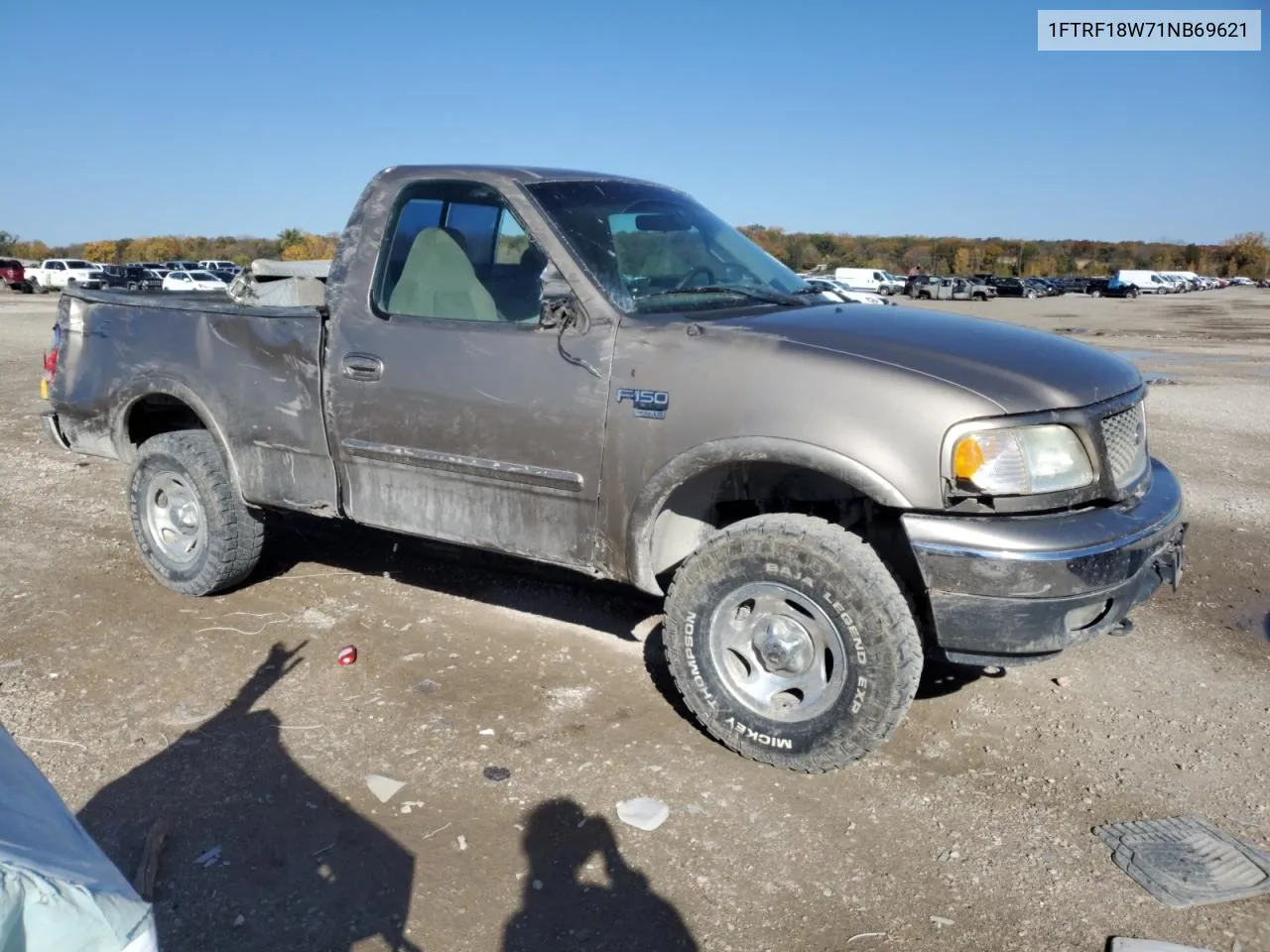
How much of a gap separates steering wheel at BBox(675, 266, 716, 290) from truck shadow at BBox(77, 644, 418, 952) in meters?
2.40

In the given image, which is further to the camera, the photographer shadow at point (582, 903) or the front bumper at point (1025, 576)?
the front bumper at point (1025, 576)

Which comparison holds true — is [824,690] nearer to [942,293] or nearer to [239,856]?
[239,856]

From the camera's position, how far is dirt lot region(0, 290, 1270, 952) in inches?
114

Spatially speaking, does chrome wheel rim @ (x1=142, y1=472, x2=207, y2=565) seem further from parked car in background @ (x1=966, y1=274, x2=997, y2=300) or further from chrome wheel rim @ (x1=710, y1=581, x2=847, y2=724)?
parked car in background @ (x1=966, y1=274, x2=997, y2=300)

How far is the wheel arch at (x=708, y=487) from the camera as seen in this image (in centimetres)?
331

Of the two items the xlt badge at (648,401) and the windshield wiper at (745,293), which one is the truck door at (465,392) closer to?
the xlt badge at (648,401)

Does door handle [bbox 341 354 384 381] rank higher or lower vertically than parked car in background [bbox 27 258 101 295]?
lower

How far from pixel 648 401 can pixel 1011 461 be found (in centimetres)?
127

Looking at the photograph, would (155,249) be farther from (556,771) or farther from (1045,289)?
(556,771)

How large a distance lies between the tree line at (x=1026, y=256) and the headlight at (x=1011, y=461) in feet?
291

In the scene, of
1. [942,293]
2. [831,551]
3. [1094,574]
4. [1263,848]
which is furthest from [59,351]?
[942,293]

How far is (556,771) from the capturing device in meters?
3.68

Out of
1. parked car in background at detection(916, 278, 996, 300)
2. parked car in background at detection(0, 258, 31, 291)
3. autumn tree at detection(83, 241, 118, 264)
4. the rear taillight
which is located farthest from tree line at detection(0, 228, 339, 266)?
the rear taillight

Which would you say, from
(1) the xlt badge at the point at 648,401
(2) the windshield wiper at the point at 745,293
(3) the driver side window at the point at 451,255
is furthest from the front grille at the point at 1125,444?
(3) the driver side window at the point at 451,255
